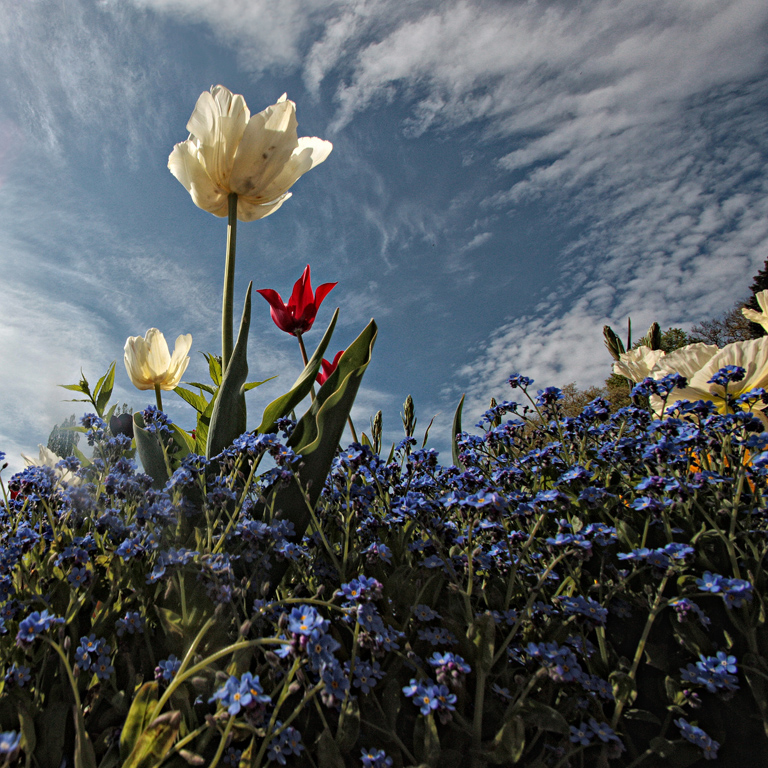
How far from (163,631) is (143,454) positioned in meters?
0.88

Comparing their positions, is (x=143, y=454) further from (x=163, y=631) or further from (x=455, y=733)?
(x=455, y=733)

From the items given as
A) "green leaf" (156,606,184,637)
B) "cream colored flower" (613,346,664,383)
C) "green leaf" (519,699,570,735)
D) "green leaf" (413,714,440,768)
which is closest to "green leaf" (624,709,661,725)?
"green leaf" (519,699,570,735)

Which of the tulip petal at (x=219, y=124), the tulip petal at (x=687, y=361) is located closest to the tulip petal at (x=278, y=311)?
the tulip petal at (x=219, y=124)

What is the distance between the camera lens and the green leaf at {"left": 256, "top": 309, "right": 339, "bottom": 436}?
2.05 m

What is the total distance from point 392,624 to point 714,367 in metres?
1.92

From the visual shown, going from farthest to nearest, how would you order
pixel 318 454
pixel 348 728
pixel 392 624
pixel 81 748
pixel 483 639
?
pixel 318 454 < pixel 392 624 < pixel 483 639 < pixel 348 728 < pixel 81 748

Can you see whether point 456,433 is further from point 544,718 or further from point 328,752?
point 328,752

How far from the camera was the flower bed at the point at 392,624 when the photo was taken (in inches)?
47.1

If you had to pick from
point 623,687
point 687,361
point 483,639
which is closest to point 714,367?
point 687,361

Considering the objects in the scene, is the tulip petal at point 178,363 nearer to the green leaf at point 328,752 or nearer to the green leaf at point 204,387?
the green leaf at point 204,387

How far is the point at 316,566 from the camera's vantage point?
1.63 metres

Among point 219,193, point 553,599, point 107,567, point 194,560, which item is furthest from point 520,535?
point 219,193

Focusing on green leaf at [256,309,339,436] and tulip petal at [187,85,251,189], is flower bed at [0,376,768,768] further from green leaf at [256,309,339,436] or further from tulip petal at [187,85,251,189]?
tulip petal at [187,85,251,189]

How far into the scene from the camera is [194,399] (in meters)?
2.69
